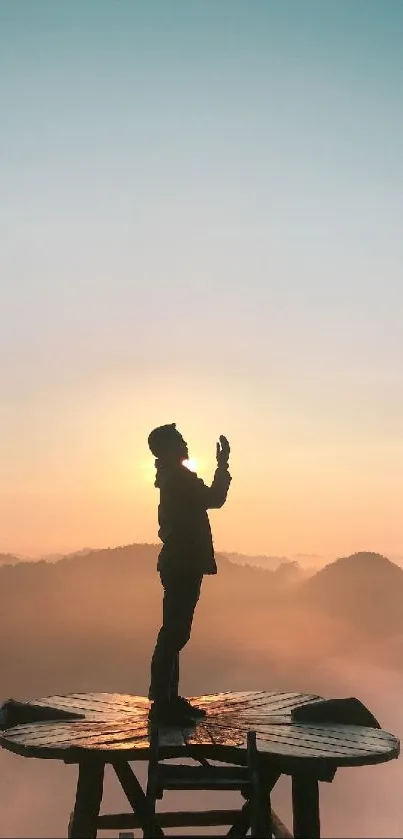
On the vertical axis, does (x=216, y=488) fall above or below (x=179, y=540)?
above

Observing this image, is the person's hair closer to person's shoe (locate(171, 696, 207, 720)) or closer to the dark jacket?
the dark jacket

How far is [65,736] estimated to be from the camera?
6.38 m

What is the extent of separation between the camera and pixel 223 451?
25.5ft

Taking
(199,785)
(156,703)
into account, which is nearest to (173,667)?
(156,703)

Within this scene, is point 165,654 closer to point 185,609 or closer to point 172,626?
point 172,626

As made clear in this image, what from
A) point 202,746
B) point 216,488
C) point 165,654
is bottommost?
point 202,746

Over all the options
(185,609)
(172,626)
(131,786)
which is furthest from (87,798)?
(185,609)

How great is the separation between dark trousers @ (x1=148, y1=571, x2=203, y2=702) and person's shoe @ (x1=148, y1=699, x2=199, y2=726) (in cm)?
12

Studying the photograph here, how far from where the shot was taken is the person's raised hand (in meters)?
7.76

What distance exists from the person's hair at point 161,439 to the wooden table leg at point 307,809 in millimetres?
3438

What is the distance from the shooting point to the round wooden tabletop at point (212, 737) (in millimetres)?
5801

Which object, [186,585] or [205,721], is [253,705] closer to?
[205,721]

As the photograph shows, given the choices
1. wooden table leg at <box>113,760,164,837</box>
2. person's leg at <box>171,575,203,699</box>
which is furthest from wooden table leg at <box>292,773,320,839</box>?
person's leg at <box>171,575,203,699</box>

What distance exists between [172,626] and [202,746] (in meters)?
1.65
